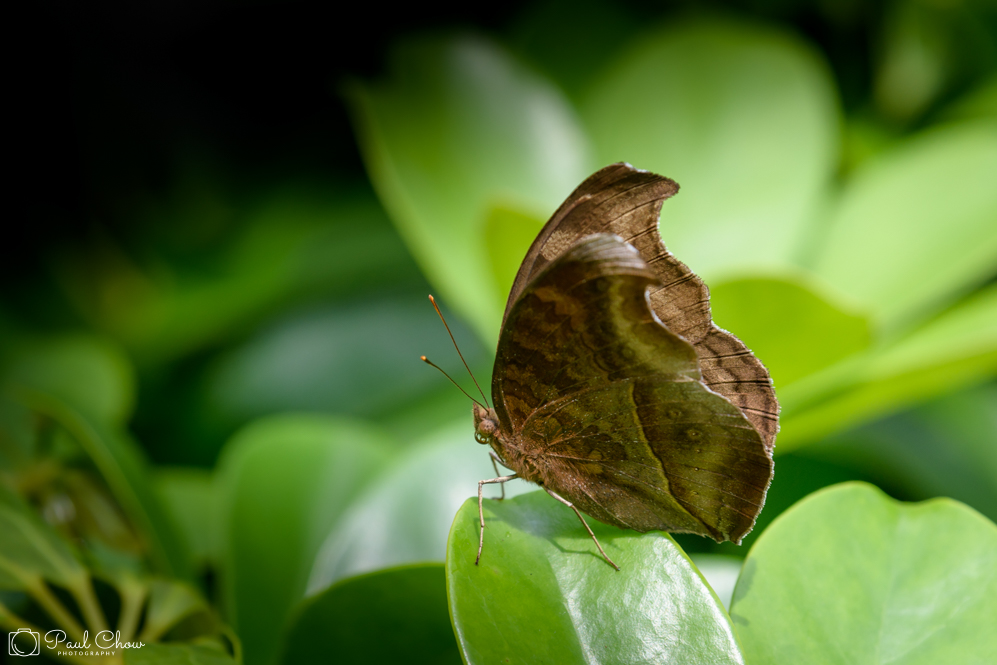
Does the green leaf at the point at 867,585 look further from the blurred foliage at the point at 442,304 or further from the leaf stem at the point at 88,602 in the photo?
the leaf stem at the point at 88,602

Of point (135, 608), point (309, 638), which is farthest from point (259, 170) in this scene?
point (309, 638)

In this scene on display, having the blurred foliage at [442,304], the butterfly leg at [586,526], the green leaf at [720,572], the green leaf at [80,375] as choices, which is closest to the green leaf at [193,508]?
the blurred foliage at [442,304]

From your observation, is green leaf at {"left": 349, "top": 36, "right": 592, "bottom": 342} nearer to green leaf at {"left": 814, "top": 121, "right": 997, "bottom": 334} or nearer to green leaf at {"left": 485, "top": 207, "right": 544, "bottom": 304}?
green leaf at {"left": 485, "top": 207, "right": 544, "bottom": 304}

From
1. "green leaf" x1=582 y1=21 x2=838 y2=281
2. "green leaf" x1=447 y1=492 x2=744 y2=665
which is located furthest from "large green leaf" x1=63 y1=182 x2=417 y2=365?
"green leaf" x1=447 y1=492 x2=744 y2=665

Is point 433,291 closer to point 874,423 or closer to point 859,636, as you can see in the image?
point 874,423

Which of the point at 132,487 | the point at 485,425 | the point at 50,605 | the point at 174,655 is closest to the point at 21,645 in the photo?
the point at 50,605

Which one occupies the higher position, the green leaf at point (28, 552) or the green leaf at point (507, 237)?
the green leaf at point (507, 237)

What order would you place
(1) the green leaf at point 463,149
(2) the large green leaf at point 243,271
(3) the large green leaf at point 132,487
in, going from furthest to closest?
(2) the large green leaf at point 243,271, (1) the green leaf at point 463,149, (3) the large green leaf at point 132,487
